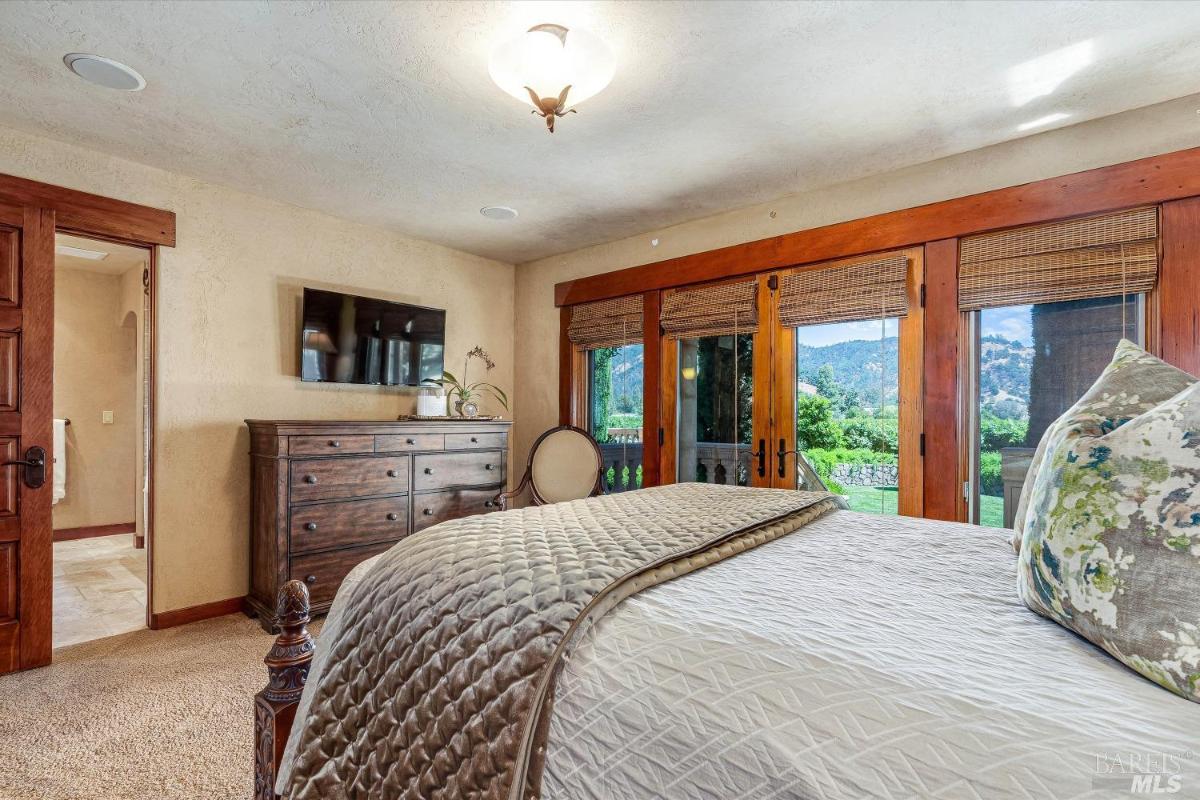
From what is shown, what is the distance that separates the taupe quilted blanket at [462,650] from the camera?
2.66 ft

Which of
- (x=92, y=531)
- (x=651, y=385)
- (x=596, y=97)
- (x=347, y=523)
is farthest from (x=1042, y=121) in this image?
(x=92, y=531)

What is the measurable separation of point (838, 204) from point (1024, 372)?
129cm

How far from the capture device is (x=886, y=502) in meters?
3.11

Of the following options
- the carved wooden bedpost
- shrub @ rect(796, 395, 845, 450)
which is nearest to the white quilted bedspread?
the carved wooden bedpost

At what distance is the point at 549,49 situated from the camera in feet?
6.08

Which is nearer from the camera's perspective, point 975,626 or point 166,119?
point 975,626

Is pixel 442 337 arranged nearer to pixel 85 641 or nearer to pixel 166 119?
pixel 166 119

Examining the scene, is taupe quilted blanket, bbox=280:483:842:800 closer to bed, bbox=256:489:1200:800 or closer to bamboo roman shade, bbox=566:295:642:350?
bed, bbox=256:489:1200:800

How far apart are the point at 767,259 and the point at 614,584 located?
9.86ft

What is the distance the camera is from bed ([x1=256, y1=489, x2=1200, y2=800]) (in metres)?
0.58

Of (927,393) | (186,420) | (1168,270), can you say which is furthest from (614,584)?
(186,420)

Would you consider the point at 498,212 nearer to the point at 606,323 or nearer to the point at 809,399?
the point at 606,323

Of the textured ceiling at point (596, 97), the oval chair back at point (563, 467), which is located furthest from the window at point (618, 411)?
the textured ceiling at point (596, 97)

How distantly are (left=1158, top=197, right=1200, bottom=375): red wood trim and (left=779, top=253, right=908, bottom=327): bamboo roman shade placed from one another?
3.20ft
